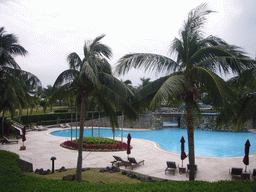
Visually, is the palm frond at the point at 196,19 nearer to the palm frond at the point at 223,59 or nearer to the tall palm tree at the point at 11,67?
the palm frond at the point at 223,59

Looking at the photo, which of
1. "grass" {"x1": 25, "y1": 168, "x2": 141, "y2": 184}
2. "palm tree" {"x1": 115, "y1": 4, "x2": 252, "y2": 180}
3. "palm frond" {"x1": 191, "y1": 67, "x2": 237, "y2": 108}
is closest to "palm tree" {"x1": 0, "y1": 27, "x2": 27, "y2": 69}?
"grass" {"x1": 25, "y1": 168, "x2": 141, "y2": 184}

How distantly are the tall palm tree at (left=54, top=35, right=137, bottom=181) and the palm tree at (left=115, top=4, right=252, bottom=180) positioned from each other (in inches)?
30.0

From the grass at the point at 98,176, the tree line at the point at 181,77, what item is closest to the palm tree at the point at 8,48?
the tree line at the point at 181,77

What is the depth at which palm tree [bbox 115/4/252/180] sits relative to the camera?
22.3 ft

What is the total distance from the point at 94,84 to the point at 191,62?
400cm

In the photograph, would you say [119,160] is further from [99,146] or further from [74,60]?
[74,60]

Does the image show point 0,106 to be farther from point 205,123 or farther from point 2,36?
point 205,123

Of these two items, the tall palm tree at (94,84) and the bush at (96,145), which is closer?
the tall palm tree at (94,84)

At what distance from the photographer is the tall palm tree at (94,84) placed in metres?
8.29

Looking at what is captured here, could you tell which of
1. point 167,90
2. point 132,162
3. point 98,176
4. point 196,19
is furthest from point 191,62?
point 98,176

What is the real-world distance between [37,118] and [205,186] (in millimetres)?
31990

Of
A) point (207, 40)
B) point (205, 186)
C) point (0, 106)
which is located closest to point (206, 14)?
point (207, 40)

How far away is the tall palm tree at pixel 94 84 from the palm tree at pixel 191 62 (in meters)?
0.76

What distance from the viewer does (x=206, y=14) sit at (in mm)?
7504
